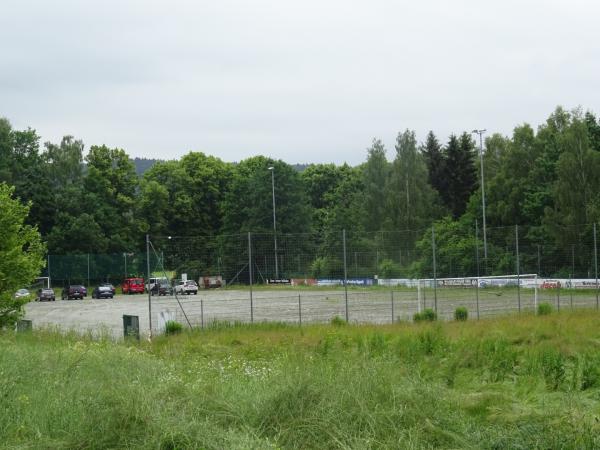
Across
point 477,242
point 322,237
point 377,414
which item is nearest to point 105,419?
point 377,414

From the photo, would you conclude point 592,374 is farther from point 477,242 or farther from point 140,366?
point 477,242

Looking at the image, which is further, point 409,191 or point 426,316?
point 409,191

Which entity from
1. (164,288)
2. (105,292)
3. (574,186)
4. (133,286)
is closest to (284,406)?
(164,288)

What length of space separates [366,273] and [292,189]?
4752 centimetres

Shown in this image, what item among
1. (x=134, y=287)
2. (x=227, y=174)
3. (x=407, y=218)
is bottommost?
(x=134, y=287)

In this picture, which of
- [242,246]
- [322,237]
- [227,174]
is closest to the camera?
[242,246]

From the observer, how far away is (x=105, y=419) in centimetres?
713

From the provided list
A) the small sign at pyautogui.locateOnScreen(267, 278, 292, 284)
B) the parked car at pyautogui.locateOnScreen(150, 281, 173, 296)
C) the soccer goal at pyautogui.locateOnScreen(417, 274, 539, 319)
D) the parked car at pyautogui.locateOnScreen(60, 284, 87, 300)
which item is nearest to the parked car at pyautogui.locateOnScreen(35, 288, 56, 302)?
the parked car at pyautogui.locateOnScreen(60, 284, 87, 300)

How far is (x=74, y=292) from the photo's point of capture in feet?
178

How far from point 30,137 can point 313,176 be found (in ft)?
116

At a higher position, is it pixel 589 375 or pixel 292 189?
pixel 292 189

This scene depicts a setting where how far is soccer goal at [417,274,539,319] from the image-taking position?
87.7 feet

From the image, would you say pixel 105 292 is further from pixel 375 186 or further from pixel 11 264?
pixel 11 264

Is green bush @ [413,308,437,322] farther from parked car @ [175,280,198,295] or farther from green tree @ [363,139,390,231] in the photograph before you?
green tree @ [363,139,390,231]
